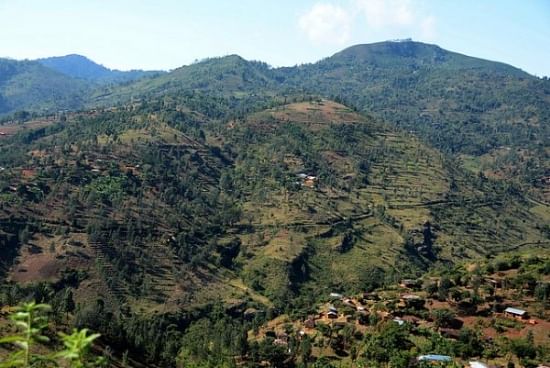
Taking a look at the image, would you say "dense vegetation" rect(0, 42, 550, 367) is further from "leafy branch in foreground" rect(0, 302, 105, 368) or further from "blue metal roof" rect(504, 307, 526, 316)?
"leafy branch in foreground" rect(0, 302, 105, 368)

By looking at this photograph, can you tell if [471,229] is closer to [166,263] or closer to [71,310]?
[166,263]

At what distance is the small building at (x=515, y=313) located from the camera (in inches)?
2053

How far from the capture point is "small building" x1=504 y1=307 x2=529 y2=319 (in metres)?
52.1

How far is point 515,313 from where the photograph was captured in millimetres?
52562

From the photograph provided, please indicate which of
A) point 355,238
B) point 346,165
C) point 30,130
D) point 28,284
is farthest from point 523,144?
point 28,284

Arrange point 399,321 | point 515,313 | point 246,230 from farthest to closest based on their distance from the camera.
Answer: point 246,230
point 399,321
point 515,313

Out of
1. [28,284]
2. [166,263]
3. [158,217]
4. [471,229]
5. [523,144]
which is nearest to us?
[28,284]

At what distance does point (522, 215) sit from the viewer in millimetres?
130250

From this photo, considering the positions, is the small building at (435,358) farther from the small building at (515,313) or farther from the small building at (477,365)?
the small building at (515,313)

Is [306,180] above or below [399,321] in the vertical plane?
above

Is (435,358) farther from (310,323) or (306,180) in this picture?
(306,180)

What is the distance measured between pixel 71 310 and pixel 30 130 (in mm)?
108138

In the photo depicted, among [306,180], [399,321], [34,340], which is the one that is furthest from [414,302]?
[306,180]

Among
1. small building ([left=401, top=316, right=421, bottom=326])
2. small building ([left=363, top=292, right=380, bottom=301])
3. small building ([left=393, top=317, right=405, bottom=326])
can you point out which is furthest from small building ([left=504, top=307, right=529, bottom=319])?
small building ([left=363, top=292, right=380, bottom=301])
